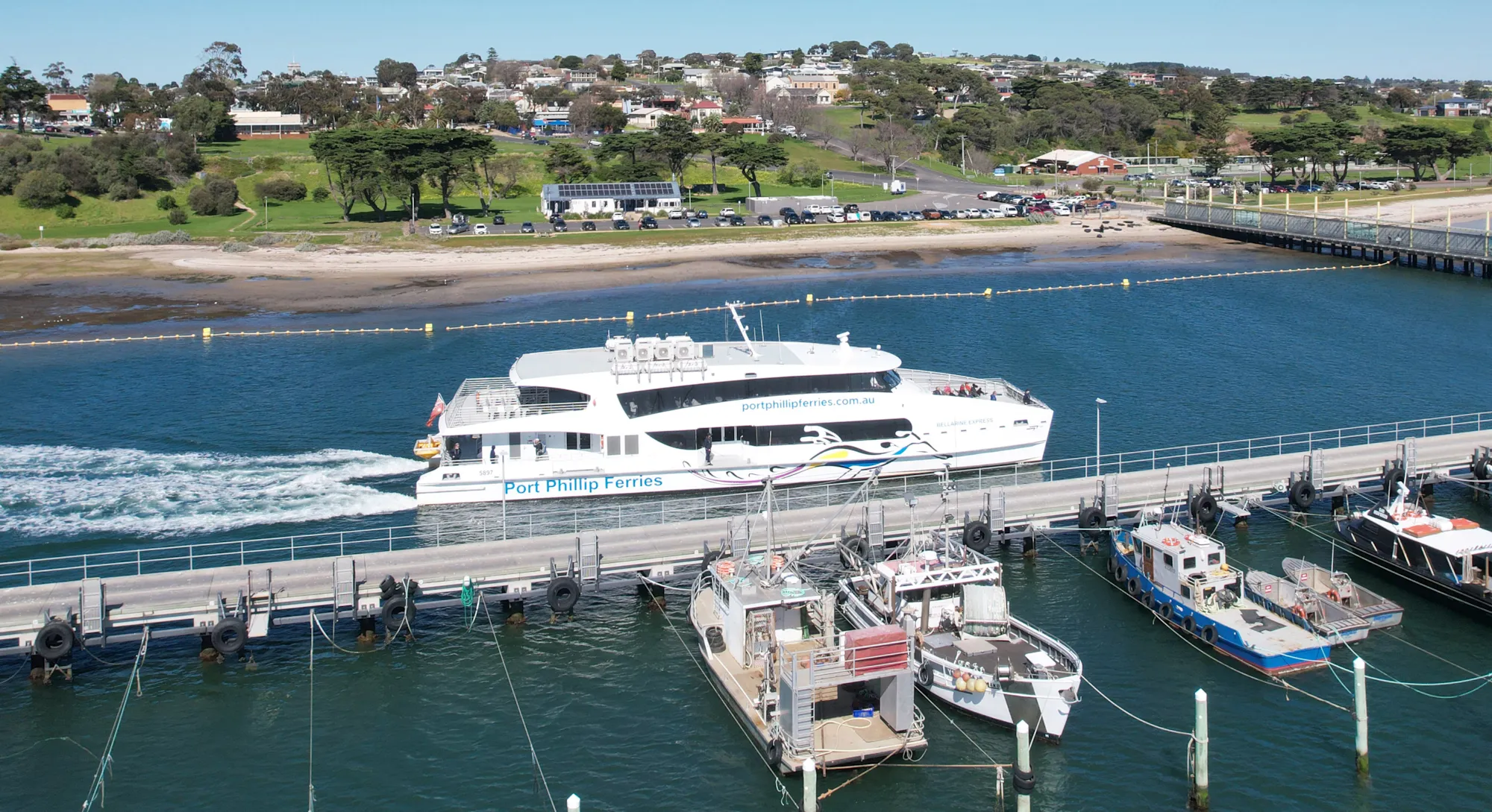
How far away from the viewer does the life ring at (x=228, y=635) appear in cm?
2902

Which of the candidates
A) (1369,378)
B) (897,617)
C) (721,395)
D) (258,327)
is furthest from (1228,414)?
(258,327)

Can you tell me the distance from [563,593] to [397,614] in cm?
392

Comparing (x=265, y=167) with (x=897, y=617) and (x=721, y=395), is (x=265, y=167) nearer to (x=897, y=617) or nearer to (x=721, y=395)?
(x=721, y=395)

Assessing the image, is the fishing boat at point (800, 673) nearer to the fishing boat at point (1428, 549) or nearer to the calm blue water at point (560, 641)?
the calm blue water at point (560, 641)

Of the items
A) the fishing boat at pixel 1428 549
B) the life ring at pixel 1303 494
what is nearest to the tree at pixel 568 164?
the life ring at pixel 1303 494

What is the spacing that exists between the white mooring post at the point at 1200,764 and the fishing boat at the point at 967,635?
105 inches

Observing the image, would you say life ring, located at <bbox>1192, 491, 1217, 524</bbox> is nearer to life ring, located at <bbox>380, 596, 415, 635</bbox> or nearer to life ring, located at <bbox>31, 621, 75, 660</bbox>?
life ring, located at <bbox>380, 596, 415, 635</bbox>

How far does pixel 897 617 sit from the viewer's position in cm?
2819

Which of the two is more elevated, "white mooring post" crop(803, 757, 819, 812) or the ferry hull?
the ferry hull

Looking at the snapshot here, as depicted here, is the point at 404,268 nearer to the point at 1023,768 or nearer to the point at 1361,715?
the point at 1023,768

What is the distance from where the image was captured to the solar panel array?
390 ft

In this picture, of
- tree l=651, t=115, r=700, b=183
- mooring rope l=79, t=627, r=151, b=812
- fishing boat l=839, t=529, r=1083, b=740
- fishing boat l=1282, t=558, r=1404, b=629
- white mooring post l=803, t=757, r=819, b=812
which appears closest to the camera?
white mooring post l=803, t=757, r=819, b=812

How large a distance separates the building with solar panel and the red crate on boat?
95914mm

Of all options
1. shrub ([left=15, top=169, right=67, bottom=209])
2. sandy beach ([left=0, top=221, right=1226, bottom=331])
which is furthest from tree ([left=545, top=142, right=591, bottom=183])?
shrub ([left=15, top=169, right=67, bottom=209])
